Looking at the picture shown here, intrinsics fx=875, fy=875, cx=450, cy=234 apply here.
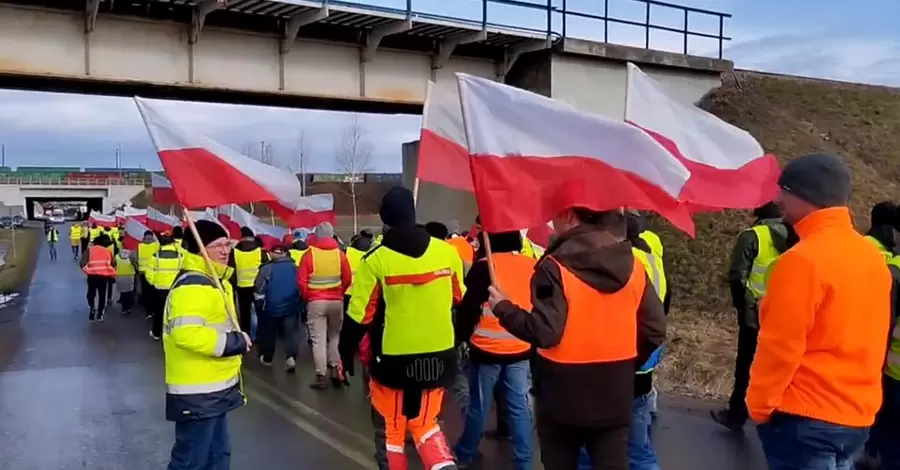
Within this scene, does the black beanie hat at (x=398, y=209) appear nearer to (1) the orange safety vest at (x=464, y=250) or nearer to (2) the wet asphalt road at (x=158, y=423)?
(2) the wet asphalt road at (x=158, y=423)

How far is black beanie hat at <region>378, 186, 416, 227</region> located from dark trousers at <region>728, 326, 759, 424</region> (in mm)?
3729

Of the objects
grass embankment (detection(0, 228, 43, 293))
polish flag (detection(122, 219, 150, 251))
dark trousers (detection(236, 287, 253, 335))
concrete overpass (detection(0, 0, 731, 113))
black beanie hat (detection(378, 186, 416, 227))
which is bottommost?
grass embankment (detection(0, 228, 43, 293))

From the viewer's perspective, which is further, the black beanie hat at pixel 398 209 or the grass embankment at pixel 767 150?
the grass embankment at pixel 767 150

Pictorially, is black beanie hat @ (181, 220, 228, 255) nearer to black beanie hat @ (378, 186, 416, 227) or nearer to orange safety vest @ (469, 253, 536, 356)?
black beanie hat @ (378, 186, 416, 227)

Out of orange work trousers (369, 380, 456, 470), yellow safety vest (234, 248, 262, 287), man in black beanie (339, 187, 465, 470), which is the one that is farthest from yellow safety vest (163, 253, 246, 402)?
yellow safety vest (234, 248, 262, 287)

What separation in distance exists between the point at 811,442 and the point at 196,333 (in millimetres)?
3217

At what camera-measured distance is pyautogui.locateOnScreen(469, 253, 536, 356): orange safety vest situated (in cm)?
621

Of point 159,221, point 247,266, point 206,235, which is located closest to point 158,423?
point 206,235

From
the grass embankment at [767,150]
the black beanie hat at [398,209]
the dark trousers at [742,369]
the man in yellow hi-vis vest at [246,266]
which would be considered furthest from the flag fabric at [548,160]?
the man in yellow hi-vis vest at [246,266]

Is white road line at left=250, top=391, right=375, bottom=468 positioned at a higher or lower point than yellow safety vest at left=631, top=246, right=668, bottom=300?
lower

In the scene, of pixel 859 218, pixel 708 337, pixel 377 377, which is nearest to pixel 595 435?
pixel 377 377

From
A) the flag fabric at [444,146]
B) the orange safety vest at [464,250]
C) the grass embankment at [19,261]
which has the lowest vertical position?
the grass embankment at [19,261]

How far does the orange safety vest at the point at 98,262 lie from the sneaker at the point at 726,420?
42.9ft

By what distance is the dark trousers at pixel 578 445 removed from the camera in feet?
13.4
